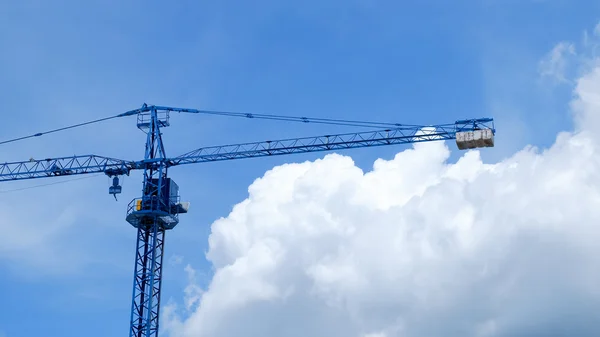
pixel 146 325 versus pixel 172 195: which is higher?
pixel 172 195

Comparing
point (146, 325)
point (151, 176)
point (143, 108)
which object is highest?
point (143, 108)

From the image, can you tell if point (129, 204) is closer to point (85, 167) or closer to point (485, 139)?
point (85, 167)

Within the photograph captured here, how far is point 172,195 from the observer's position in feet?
595

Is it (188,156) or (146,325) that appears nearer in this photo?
(146,325)

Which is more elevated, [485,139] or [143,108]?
[143,108]

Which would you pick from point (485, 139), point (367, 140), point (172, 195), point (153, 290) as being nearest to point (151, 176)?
point (172, 195)

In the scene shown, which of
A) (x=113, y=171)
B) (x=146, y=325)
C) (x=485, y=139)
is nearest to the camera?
(x=485, y=139)

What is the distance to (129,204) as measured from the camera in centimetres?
18000

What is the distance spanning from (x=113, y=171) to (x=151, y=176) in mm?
6597

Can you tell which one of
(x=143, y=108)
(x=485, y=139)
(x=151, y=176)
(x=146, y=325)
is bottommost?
(x=146, y=325)

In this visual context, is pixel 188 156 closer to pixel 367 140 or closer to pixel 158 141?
pixel 158 141

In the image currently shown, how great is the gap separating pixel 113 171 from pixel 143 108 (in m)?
11.5

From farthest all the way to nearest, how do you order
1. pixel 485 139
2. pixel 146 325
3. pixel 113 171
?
1. pixel 113 171
2. pixel 146 325
3. pixel 485 139

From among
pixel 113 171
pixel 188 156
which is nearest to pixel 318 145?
pixel 188 156
